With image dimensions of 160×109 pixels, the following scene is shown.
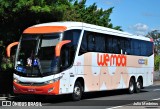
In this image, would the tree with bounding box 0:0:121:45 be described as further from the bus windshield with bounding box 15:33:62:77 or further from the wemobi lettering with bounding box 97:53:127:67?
the wemobi lettering with bounding box 97:53:127:67

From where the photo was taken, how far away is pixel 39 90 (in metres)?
18.4

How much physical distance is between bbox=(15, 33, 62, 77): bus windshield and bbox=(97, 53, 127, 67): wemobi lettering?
152 inches

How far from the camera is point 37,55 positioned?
1873 cm

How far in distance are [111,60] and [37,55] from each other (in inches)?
236

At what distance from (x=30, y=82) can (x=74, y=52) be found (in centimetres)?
248

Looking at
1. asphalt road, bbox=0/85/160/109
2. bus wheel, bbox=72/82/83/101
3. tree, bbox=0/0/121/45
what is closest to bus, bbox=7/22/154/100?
bus wheel, bbox=72/82/83/101

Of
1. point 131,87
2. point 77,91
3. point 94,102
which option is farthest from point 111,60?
point 94,102

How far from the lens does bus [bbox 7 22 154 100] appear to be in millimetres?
18453

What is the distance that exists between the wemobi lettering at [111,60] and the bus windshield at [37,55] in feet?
12.7

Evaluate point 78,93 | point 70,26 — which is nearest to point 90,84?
point 78,93

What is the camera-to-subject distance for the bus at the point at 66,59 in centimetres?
1845

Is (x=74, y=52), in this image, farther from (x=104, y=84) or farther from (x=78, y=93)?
(x=104, y=84)

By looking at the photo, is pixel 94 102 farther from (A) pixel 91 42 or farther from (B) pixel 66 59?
(A) pixel 91 42

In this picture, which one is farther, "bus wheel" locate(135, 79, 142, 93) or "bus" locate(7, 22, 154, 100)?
"bus wheel" locate(135, 79, 142, 93)
